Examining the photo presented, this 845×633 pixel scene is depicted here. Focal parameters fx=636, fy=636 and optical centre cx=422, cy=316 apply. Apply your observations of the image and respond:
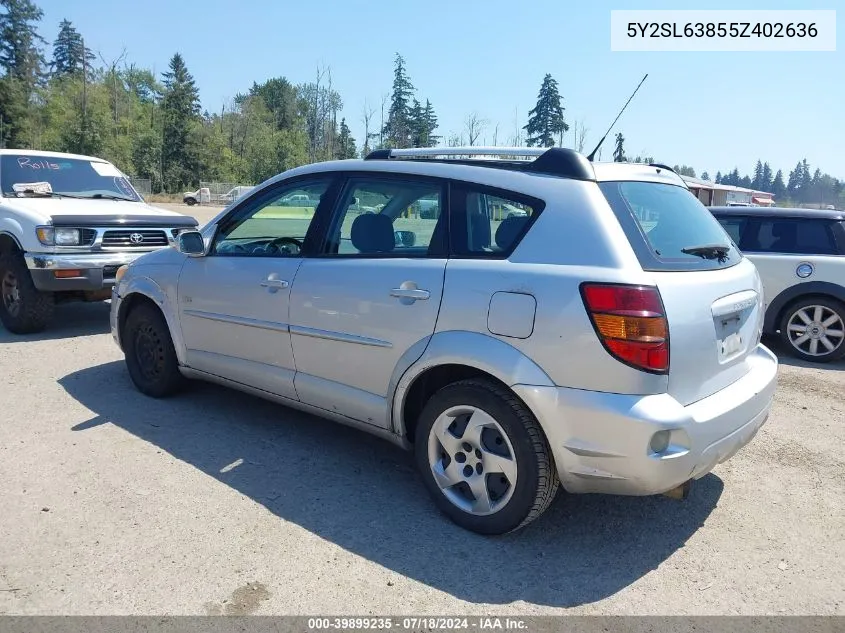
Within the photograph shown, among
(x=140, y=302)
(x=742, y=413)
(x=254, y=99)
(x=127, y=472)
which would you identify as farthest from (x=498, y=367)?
(x=254, y=99)

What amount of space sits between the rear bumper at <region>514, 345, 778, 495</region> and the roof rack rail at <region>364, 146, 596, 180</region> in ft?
3.48

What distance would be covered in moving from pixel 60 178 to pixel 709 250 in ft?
25.2

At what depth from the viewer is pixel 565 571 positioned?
2.83 metres

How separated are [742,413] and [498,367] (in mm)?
1183

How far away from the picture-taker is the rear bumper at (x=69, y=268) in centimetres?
657

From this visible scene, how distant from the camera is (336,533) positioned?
3.08 meters

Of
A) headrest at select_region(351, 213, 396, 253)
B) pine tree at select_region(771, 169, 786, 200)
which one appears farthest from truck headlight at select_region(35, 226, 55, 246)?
pine tree at select_region(771, 169, 786, 200)

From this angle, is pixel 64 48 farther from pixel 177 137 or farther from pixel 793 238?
pixel 793 238

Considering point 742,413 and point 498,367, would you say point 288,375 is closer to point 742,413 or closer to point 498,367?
point 498,367

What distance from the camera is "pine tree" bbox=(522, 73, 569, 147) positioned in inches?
1364

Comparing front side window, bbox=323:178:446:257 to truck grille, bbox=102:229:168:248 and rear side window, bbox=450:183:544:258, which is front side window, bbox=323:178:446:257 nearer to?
rear side window, bbox=450:183:544:258

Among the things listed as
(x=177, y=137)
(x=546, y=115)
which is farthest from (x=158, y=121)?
(x=546, y=115)

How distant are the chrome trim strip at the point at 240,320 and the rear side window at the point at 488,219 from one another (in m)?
1.27

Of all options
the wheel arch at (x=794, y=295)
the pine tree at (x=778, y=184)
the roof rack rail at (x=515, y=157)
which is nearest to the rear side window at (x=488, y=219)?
the roof rack rail at (x=515, y=157)
